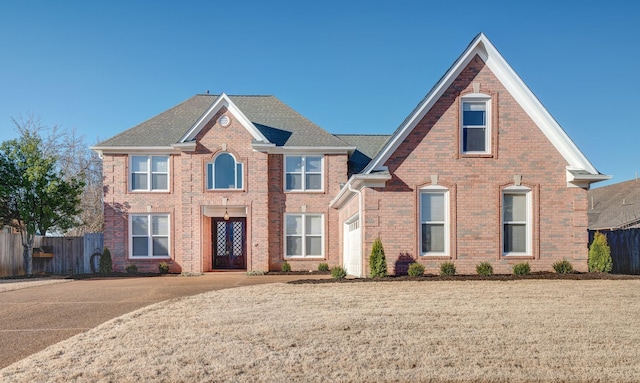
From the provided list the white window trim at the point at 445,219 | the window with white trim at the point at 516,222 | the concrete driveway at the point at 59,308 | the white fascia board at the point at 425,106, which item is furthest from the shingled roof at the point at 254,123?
the window with white trim at the point at 516,222

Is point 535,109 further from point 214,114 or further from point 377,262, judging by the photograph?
point 214,114

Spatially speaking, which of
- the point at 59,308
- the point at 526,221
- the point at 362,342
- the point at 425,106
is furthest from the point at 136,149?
the point at 362,342

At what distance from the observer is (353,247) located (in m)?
17.0

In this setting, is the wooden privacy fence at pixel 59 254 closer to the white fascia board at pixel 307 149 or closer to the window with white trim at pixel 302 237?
the window with white trim at pixel 302 237

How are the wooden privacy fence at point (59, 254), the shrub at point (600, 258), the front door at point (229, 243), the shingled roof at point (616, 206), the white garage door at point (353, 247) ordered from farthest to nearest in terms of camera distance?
the shingled roof at point (616, 206) < the front door at point (229, 243) < the wooden privacy fence at point (59, 254) < the white garage door at point (353, 247) < the shrub at point (600, 258)

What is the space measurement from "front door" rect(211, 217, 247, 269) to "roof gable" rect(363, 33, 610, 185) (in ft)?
33.0

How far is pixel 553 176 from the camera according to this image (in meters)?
14.5

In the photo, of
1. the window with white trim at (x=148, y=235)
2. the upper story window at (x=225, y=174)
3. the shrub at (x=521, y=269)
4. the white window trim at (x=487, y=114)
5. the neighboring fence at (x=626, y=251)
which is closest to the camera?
the shrub at (x=521, y=269)

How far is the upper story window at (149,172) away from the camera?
21.2 metres

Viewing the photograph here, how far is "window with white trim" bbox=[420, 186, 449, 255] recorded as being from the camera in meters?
14.4

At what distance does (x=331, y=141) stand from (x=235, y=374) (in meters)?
16.6

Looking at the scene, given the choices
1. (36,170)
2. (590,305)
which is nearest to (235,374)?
(590,305)

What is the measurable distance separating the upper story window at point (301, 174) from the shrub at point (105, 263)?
7728 mm

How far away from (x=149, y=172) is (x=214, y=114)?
3.74 m
